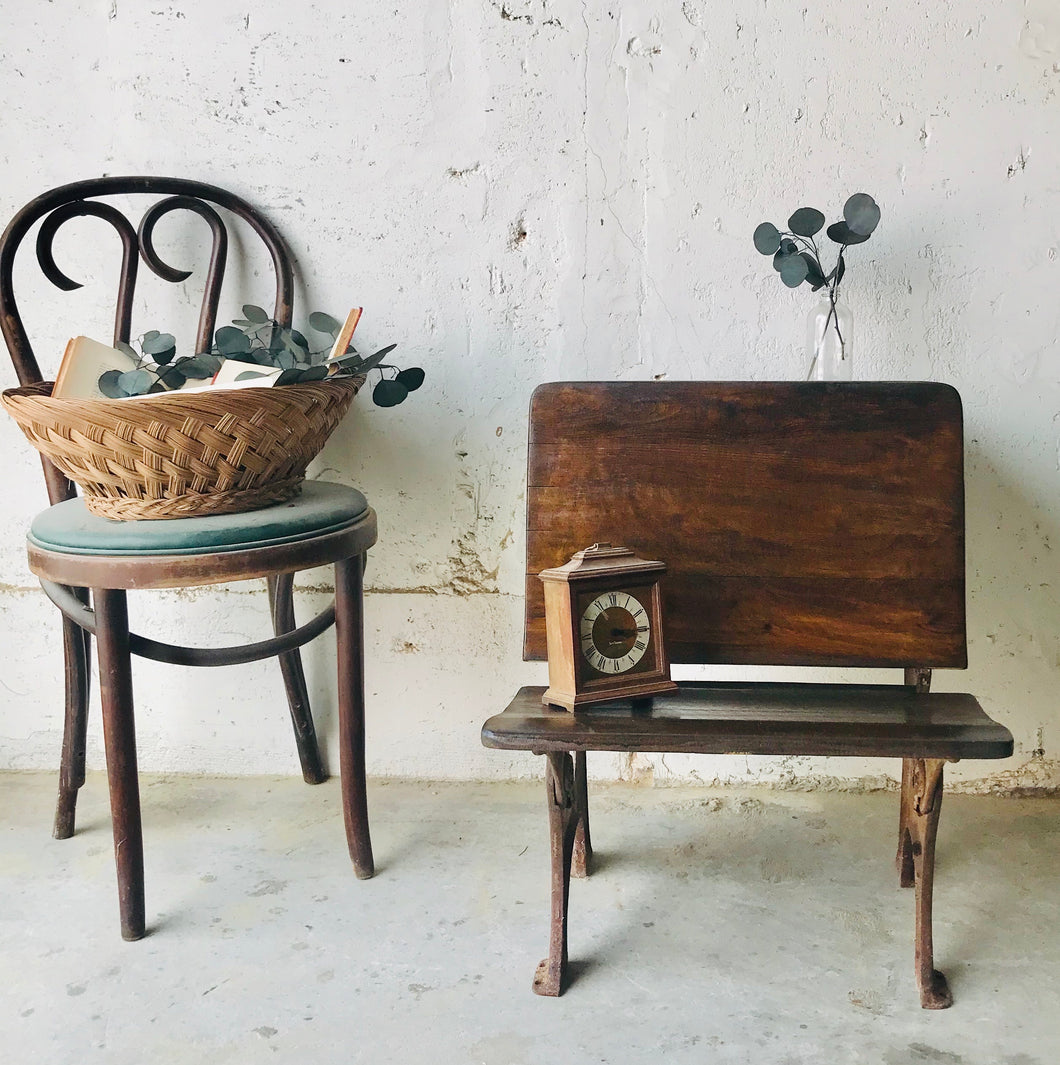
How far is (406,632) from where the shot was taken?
2445 millimetres

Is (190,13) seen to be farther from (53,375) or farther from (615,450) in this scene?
(615,450)

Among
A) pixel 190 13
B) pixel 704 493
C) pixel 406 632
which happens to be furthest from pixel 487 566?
pixel 190 13

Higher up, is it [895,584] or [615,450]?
[615,450]

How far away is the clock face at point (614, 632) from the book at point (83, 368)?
3.13 ft

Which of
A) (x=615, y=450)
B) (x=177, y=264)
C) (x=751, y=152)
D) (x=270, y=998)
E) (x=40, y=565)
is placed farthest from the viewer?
(x=177, y=264)

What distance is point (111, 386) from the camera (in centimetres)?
180

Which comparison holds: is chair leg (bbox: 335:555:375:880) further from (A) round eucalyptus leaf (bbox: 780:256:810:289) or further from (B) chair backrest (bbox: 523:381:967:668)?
(A) round eucalyptus leaf (bbox: 780:256:810:289)

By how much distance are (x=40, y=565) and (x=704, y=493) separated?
1.18 meters

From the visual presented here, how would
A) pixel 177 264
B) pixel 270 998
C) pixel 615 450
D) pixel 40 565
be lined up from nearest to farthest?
pixel 270 998 → pixel 40 565 → pixel 615 450 → pixel 177 264

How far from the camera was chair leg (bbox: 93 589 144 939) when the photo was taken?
1.77m

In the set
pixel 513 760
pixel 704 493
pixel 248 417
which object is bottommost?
pixel 513 760

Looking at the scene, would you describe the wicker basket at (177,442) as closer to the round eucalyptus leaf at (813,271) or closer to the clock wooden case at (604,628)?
the clock wooden case at (604,628)

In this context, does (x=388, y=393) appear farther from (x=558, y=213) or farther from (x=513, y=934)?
(x=513, y=934)

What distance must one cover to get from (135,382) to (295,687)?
88cm
